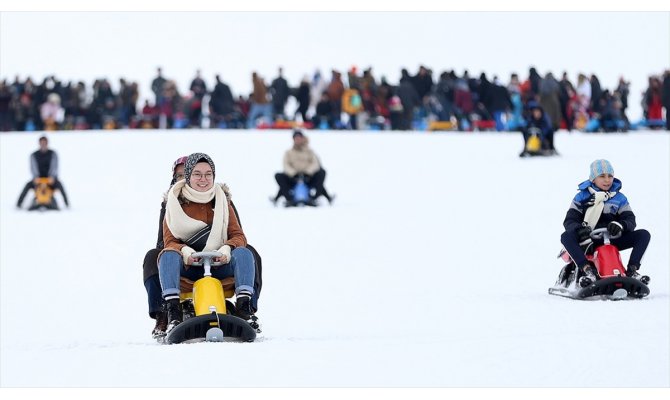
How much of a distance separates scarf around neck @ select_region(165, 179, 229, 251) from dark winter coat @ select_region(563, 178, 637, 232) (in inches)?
122

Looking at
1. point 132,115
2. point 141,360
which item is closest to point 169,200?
point 141,360

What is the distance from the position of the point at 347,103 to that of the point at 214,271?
2469cm

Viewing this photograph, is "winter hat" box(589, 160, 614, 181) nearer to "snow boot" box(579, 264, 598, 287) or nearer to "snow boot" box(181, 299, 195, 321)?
"snow boot" box(579, 264, 598, 287)

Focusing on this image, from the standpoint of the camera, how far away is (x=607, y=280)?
1111 cm

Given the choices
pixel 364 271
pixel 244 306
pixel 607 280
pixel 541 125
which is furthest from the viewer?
pixel 541 125

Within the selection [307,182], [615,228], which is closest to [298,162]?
[307,182]

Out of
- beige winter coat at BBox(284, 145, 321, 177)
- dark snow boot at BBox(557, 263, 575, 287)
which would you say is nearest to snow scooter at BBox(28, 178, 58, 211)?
beige winter coat at BBox(284, 145, 321, 177)

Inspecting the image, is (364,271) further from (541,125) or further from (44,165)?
(541,125)

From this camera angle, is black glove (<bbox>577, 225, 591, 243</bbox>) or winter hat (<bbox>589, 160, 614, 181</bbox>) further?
black glove (<bbox>577, 225, 591, 243</bbox>)

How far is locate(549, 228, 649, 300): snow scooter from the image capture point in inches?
438

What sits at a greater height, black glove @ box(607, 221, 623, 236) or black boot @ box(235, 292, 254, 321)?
black glove @ box(607, 221, 623, 236)

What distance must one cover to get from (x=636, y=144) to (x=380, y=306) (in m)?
16.4

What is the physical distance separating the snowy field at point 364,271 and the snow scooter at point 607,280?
0.38 ft

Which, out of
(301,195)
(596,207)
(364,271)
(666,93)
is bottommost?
(364,271)
